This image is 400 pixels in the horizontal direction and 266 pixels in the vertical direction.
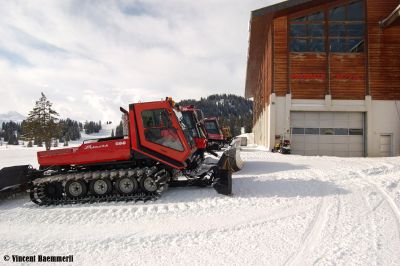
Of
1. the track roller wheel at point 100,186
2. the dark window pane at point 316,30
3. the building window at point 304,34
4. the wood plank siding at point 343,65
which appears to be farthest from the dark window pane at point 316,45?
the track roller wheel at point 100,186

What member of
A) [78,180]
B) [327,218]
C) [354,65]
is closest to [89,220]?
[78,180]

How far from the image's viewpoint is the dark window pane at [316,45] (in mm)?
20781

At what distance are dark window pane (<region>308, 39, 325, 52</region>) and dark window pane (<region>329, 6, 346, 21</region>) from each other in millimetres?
1671

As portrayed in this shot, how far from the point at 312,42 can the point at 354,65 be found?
116 inches

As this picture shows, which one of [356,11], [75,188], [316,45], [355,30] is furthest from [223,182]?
[356,11]

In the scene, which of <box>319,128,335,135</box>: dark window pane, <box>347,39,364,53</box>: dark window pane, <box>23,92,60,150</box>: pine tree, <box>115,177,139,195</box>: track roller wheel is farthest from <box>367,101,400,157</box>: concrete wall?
<box>23,92,60,150</box>: pine tree

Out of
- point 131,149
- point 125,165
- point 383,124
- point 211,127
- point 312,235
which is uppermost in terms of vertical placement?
point 383,124

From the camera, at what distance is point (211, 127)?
21.2m

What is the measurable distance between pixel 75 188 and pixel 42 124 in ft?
150

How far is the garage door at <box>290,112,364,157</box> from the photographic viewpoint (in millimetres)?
21125

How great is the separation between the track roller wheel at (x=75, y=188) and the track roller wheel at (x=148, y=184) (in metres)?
1.39

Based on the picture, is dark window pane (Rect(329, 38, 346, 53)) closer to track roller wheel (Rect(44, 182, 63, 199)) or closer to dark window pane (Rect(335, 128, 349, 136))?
dark window pane (Rect(335, 128, 349, 136))

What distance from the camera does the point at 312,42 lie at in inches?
821

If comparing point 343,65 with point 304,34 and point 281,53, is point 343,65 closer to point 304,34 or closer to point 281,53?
point 304,34
